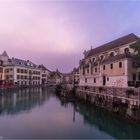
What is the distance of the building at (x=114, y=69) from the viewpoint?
101ft

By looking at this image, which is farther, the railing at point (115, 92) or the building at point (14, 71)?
the building at point (14, 71)

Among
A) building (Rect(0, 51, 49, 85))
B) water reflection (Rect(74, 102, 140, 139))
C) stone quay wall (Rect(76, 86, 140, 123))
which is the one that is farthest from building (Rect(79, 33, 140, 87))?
building (Rect(0, 51, 49, 85))

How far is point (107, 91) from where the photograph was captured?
31.0 m

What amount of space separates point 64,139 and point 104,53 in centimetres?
3044

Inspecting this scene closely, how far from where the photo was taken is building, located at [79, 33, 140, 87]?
3066cm

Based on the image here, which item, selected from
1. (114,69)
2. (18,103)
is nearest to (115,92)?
(114,69)

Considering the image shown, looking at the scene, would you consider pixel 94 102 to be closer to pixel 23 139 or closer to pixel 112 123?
pixel 112 123

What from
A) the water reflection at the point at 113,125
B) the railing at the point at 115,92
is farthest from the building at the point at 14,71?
the water reflection at the point at 113,125

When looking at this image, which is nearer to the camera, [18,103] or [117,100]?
[117,100]

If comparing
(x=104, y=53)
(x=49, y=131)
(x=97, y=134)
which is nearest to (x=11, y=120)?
(x=49, y=131)

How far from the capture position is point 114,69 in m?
33.8

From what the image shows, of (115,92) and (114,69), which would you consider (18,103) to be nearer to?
(114,69)

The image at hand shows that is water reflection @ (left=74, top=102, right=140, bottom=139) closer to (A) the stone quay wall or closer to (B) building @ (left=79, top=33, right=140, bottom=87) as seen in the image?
(A) the stone quay wall

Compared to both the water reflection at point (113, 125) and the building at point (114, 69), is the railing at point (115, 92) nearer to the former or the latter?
the building at point (114, 69)
